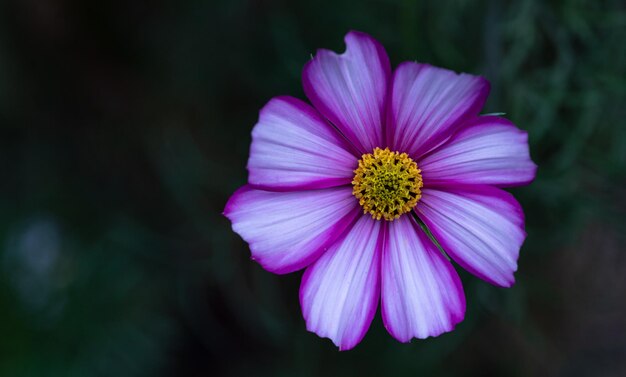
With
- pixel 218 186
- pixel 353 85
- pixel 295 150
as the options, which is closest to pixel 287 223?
pixel 295 150

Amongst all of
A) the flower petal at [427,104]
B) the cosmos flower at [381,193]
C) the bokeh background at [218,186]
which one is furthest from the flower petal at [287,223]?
the bokeh background at [218,186]

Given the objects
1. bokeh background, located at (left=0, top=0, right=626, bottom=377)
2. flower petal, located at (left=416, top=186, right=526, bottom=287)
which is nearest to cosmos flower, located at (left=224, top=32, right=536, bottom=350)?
flower petal, located at (left=416, top=186, right=526, bottom=287)

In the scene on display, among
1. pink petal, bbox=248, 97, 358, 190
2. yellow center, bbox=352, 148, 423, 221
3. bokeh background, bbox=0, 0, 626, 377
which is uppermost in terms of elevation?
pink petal, bbox=248, 97, 358, 190

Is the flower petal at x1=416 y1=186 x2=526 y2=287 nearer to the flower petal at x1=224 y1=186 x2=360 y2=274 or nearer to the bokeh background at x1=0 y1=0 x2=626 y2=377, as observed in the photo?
the flower petal at x1=224 y1=186 x2=360 y2=274

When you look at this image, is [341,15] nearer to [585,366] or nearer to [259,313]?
[259,313]

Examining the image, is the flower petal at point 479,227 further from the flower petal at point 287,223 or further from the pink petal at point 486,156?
the flower petal at point 287,223

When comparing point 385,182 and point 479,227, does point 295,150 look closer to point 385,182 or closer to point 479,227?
point 385,182
